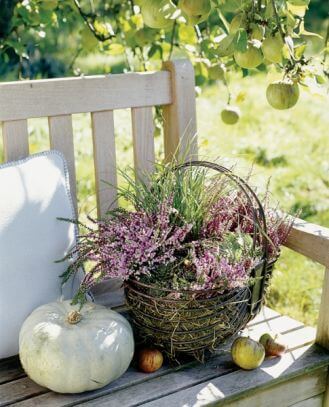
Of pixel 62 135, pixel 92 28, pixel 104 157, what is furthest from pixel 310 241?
pixel 92 28

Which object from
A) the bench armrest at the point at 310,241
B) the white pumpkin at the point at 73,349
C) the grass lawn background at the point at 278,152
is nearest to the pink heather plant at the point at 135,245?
the white pumpkin at the point at 73,349

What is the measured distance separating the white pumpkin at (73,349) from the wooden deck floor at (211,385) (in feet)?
0.13

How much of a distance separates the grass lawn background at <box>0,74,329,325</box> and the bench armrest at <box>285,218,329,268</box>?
884mm

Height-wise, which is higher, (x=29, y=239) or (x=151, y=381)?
(x=29, y=239)

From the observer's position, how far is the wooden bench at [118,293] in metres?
1.60

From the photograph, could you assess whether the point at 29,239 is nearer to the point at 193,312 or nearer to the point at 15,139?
the point at 15,139

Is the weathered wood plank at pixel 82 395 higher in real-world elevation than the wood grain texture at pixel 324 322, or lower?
lower

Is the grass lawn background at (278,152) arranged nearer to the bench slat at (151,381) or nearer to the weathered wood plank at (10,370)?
the bench slat at (151,381)

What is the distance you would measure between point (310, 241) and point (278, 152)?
95.2 inches

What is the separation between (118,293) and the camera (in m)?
2.07

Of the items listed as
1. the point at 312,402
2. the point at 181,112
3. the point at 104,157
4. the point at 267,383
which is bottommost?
the point at 312,402

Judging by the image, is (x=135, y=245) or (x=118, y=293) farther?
(x=118, y=293)

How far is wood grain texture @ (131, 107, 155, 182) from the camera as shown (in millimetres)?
2031

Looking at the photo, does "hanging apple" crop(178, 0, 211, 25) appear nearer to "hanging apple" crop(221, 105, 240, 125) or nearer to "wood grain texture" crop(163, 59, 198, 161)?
"wood grain texture" crop(163, 59, 198, 161)
